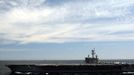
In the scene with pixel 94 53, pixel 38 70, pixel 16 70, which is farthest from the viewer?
pixel 94 53

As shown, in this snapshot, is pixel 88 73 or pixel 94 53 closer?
pixel 88 73

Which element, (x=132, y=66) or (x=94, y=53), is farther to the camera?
(x=94, y=53)

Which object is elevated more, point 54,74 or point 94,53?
point 94,53

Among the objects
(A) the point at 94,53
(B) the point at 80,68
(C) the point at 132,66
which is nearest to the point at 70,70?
(B) the point at 80,68

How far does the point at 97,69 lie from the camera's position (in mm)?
108312

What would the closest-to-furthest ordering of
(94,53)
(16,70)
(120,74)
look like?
(120,74), (16,70), (94,53)

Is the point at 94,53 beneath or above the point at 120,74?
above

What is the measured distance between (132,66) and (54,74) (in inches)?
992

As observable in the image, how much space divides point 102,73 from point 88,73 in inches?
174

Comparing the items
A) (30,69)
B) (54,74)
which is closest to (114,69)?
(54,74)

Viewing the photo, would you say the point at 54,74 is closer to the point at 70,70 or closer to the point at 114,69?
the point at 70,70

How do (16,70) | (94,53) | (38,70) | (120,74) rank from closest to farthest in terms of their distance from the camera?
(120,74)
(38,70)
(16,70)
(94,53)

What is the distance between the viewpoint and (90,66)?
108 meters

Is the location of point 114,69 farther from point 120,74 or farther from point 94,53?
point 94,53
